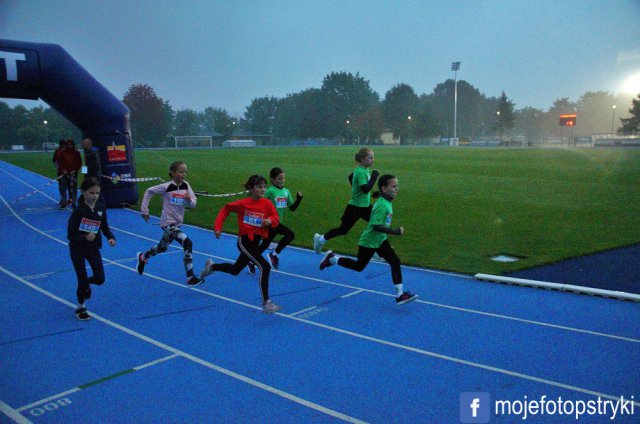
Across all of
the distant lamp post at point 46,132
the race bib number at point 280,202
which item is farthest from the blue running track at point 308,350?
the distant lamp post at point 46,132

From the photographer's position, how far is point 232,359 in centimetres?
525

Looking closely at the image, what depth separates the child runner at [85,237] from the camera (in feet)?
20.9

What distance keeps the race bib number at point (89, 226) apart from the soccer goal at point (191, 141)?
85.6 metres

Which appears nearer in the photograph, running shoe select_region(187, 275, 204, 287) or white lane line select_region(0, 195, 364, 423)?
white lane line select_region(0, 195, 364, 423)

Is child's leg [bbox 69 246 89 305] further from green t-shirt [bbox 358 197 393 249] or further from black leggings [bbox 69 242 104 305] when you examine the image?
green t-shirt [bbox 358 197 393 249]

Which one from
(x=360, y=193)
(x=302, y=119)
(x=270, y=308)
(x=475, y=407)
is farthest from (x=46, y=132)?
(x=475, y=407)

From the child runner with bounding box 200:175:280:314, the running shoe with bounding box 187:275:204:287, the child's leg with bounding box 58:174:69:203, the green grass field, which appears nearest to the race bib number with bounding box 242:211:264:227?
the child runner with bounding box 200:175:280:314

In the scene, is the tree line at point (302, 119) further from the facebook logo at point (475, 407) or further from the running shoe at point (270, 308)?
the facebook logo at point (475, 407)

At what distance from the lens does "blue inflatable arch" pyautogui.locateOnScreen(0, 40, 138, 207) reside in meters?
13.8

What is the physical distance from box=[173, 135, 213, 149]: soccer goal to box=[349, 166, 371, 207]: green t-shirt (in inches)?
3317

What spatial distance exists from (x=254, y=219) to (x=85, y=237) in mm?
2299

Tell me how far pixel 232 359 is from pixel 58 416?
68.4 inches

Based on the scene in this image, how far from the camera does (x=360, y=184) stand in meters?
8.85

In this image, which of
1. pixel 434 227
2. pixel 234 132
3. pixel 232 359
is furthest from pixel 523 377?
pixel 234 132
